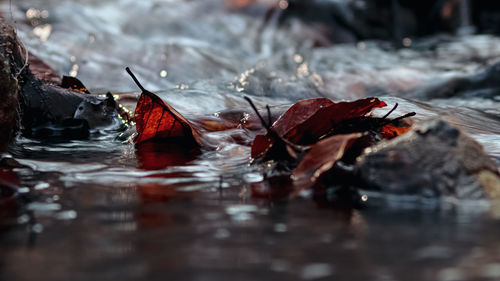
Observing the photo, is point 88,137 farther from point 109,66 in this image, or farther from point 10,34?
point 109,66

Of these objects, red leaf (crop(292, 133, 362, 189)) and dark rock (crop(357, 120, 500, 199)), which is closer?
dark rock (crop(357, 120, 500, 199))

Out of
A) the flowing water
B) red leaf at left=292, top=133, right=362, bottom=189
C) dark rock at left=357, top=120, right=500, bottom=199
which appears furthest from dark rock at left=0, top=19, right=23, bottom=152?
dark rock at left=357, top=120, right=500, bottom=199

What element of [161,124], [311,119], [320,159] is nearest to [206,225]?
[320,159]

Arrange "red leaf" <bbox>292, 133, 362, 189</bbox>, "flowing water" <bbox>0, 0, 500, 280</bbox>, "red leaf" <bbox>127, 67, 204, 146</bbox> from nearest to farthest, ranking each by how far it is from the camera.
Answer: "flowing water" <bbox>0, 0, 500, 280</bbox>, "red leaf" <bbox>292, 133, 362, 189</bbox>, "red leaf" <bbox>127, 67, 204, 146</bbox>

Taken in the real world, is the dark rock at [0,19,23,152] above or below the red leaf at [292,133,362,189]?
above

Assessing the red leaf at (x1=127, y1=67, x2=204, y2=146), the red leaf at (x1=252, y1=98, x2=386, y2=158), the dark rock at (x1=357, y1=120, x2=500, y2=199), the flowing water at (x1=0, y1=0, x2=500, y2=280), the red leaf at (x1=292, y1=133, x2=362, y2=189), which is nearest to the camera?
the flowing water at (x1=0, y1=0, x2=500, y2=280)

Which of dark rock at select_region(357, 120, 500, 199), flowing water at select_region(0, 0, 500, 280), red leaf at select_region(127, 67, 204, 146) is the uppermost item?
red leaf at select_region(127, 67, 204, 146)

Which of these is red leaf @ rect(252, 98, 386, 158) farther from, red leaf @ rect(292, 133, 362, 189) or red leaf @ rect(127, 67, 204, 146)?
red leaf @ rect(127, 67, 204, 146)

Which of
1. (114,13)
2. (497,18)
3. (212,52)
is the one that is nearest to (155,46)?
(212,52)
